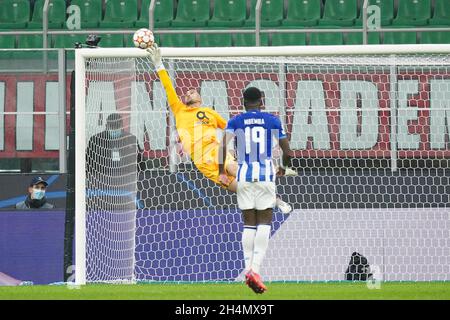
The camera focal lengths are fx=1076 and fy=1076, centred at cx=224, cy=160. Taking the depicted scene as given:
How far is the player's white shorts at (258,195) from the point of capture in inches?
306

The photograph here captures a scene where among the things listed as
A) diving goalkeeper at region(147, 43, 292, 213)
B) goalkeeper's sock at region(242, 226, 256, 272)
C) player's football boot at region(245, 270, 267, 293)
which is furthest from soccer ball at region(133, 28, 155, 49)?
player's football boot at region(245, 270, 267, 293)

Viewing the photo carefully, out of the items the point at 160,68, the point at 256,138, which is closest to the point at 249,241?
the point at 256,138

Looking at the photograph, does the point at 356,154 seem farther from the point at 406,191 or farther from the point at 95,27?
the point at 95,27

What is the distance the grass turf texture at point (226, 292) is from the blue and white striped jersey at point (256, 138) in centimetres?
87

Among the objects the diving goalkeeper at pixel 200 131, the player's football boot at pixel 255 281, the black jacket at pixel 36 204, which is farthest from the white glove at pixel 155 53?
the black jacket at pixel 36 204

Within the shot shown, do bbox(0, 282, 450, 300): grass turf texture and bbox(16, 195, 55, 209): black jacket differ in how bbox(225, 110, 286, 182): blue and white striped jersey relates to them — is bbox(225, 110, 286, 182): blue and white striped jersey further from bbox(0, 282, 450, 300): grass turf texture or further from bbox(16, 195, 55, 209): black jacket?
bbox(16, 195, 55, 209): black jacket

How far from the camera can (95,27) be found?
15469 mm

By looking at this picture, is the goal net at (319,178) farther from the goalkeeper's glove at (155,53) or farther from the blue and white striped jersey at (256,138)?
the blue and white striped jersey at (256,138)

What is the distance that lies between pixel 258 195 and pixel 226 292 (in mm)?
781

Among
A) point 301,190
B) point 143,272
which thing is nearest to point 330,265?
point 301,190

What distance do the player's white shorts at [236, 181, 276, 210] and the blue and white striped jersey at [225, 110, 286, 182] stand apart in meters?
0.04

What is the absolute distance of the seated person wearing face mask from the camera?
11.3 metres

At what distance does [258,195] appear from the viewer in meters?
7.78

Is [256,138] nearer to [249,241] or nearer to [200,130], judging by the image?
[249,241]
